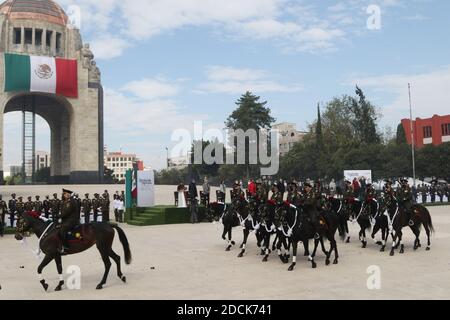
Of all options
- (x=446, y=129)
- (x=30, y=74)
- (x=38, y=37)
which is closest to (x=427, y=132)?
(x=446, y=129)

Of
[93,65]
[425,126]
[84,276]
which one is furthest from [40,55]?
[425,126]

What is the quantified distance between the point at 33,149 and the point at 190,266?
180 feet

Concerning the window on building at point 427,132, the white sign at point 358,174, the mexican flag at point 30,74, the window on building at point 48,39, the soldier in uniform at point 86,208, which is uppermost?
the window on building at point 48,39

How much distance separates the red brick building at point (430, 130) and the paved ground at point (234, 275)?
2772 inches

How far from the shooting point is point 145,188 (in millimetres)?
29391

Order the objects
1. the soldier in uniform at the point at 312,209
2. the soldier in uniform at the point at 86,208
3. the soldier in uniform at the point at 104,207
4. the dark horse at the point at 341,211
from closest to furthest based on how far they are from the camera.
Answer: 1. the soldier in uniform at the point at 312,209
2. the dark horse at the point at 341,211
3. the soldier in uniform at the point at 86,208
4. the soldier in uniform at the point at 104,207

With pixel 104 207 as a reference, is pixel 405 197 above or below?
above

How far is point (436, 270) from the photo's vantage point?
12.1 meters

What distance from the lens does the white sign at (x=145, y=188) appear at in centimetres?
2905

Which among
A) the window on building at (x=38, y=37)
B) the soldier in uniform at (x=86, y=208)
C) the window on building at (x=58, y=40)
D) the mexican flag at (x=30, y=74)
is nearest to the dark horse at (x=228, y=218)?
the soldier in uniform at (x=86, y=208)

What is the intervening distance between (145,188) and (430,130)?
6947cm

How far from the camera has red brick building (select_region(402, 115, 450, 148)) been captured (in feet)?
266

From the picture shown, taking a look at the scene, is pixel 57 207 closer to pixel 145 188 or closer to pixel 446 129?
pixel 145 188

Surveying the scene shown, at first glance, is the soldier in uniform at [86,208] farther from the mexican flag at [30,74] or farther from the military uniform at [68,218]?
the mexican flag at [30,74]
